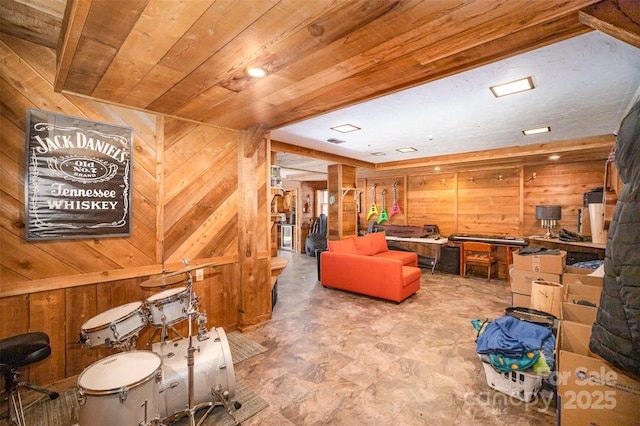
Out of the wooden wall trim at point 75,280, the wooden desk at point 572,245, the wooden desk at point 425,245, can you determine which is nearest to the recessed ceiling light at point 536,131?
the wooden desk at point 572,245

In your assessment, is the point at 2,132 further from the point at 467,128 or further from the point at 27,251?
the point at 467,128

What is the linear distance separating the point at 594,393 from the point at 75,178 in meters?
3.65

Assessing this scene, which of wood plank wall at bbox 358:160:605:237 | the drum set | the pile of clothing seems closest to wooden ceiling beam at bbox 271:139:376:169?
wood plank wall at bbox 358:160:605:237

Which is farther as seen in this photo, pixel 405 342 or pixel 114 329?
pixel 405 342

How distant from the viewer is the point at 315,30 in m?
1.42

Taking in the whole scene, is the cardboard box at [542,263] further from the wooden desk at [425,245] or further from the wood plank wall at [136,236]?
the wood plank wall at [136,236]

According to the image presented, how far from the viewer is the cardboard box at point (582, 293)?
234 centimetres

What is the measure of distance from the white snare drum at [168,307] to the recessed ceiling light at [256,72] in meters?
1.66

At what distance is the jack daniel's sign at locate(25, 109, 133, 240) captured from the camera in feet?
6.56

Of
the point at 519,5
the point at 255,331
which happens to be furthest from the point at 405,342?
the point at 519,5

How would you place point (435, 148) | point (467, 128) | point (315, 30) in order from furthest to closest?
point (435, 148)
point (467, 128)
point (315, 30)

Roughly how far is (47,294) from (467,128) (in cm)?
477

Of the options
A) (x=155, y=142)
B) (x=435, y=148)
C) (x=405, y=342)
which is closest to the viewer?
(x=155, y=142)

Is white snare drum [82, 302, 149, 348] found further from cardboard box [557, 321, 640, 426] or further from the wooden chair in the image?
the wooden chair
